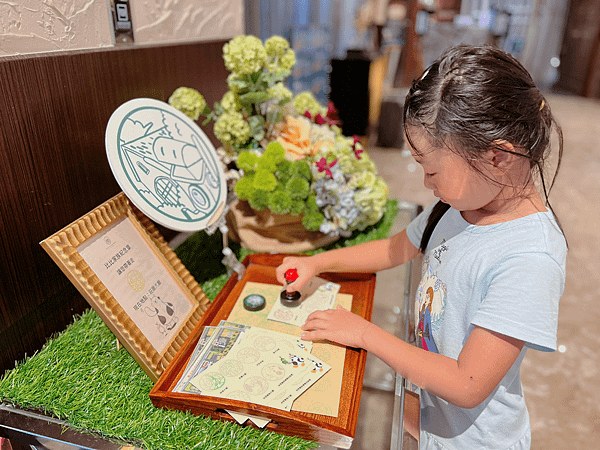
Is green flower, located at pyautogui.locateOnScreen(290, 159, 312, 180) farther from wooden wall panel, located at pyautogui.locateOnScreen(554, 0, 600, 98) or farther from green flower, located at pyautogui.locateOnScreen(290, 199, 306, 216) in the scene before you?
wooden wall panel, located at pyautogui.locateOnScreen(554, 0, 600, 98)

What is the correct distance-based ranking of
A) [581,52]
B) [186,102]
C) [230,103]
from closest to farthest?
1. [186,102]
2. [230,103]
3. [581,52]

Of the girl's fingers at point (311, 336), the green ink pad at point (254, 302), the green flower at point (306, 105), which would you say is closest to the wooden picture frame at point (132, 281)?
the green ink pad at point (254, 302)

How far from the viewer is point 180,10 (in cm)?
126

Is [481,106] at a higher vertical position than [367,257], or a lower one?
higher

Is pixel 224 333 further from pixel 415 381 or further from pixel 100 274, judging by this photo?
pixel 415 381

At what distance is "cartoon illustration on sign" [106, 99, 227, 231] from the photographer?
0.80 metres

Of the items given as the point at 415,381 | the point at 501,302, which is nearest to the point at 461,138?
the point at 501,302

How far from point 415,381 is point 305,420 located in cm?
19

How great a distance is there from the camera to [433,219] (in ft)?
2.90

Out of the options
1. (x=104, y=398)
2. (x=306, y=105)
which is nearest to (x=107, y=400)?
(x=104, y=398)

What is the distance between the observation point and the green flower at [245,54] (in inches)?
42.4

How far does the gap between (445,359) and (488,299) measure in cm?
12

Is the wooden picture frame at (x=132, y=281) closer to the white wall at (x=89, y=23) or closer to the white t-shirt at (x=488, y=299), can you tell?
the white wall at (x=89, y=23)

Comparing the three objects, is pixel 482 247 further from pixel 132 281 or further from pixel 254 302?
pixel 132 281
